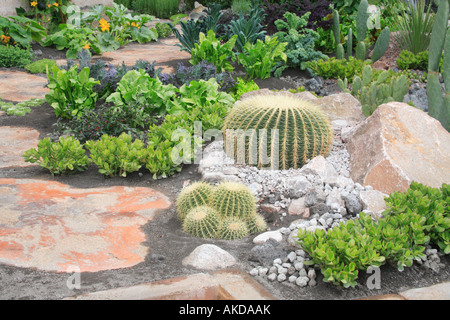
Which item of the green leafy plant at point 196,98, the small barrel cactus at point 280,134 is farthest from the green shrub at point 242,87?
the small barrel cactus at point 280,134

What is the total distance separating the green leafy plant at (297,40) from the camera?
806 cm

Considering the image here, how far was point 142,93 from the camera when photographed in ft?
18.9

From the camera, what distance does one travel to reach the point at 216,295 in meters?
2.70

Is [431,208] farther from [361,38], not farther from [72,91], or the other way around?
[361,38]

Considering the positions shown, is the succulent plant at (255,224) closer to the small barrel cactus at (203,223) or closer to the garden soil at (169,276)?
the garden soil at (169,276)

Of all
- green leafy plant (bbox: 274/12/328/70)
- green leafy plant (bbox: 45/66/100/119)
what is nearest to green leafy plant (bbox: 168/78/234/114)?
green leafy plant (bbox: 45/66/100/119)

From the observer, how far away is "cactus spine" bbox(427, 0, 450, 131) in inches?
184

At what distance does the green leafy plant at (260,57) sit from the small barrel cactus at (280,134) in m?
2.83

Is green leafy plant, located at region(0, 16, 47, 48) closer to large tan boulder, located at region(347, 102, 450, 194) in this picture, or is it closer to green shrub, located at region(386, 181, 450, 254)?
large tan boulder, located at region(347, 102, 450, 194)

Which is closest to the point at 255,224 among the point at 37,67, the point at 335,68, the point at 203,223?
the point at 203,223

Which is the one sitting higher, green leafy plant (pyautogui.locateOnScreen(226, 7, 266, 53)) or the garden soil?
green leafy plant (pyautogui.locateOnScreen(226, 7, 266, 53))

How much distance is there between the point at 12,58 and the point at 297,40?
507 centimetres

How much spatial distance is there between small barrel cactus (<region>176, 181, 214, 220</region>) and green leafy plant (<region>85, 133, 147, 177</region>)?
89 centimetres

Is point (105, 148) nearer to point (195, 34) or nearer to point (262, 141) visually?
point (262, 141)
